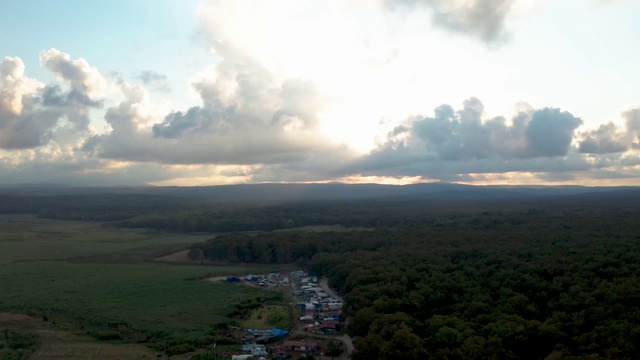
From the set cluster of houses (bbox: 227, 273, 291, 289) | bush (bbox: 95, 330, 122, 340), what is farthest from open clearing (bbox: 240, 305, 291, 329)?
cluster of houses (bbox: 227, 273, 291, 289)

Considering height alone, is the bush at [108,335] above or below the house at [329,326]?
above

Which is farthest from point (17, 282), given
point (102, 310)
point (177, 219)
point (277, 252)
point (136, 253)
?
point (177, 219)

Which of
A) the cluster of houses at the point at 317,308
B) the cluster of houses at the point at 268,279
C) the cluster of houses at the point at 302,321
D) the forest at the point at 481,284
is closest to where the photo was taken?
the forest at the point at 481,284

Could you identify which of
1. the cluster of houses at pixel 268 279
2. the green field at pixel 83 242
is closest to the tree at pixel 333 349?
the cluster of houses at pixel 268 279

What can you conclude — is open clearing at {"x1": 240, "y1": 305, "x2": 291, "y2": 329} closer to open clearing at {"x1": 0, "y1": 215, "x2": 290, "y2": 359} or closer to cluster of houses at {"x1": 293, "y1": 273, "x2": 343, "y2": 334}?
cluster of houses at {"x1": 293, "y1": 273, "x2": 343, "y2": 334}

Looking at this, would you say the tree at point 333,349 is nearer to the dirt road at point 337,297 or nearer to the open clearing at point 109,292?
the dirt road at point 337,297

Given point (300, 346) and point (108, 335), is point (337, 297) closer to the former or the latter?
point (300, 346)

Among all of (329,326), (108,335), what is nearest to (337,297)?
(329,326)
